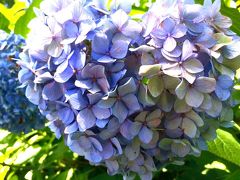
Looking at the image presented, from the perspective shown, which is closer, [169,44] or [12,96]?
[169,44]

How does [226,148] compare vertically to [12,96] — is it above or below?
below

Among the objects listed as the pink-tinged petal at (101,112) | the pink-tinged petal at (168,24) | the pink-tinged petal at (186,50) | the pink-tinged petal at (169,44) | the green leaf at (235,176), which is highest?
the pink-tinged petal at (168,24)

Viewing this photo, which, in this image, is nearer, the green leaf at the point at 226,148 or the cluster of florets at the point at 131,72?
the cluster of florets at the point at 131,72

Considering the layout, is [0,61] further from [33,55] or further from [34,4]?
[33,55]

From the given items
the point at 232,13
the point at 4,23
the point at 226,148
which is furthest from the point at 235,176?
the point at 4,23

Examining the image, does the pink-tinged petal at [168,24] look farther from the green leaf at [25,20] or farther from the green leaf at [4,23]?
the green leaf at [4,23]

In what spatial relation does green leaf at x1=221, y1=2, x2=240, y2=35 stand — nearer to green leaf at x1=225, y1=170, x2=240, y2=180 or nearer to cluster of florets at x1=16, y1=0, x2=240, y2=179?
cluster of florets at x1=16, y1=0, x2=240, y2=179

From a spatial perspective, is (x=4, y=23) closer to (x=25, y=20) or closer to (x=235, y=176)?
(x=25, y=20)

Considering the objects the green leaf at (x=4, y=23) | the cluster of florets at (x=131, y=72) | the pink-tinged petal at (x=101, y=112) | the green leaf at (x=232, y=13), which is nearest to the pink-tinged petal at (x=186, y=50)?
the cluster of florets at (x=131, y=72)
